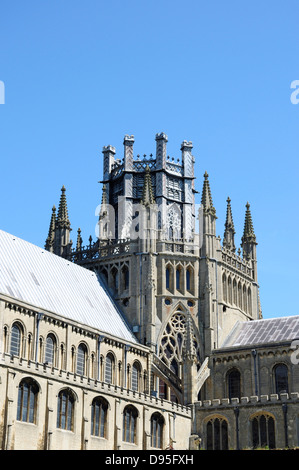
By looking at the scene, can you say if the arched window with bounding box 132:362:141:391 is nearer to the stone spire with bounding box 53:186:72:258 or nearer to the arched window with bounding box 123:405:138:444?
the arched window with bounding box 123:405:138:444

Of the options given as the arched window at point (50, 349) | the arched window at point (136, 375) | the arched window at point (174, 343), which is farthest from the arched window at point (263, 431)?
the arched window at point (50, 349)

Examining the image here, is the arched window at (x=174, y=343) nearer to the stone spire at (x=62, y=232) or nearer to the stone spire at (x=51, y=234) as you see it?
the stone spire at (x=62, y=232)

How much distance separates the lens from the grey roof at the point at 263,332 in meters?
79.2

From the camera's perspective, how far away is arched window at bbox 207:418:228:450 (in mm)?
72438

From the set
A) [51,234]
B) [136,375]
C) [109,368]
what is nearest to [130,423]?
[109,368]

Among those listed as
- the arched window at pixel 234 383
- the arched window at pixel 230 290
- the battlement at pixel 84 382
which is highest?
the arched window at pixel 230 290

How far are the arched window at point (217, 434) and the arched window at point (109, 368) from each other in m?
9.51

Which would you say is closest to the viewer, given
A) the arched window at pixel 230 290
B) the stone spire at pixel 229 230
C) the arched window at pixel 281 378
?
the arched window at pixel 281 378

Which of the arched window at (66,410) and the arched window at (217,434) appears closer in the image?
the arched window at (66,410)

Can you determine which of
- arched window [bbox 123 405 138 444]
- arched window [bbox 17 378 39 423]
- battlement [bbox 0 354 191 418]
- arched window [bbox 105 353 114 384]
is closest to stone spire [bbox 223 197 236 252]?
arched window [bbox 105 353 114 384]

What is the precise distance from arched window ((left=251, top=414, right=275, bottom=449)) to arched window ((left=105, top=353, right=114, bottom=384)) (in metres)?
13.0

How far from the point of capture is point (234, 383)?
7900 cm

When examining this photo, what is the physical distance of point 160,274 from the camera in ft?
268
